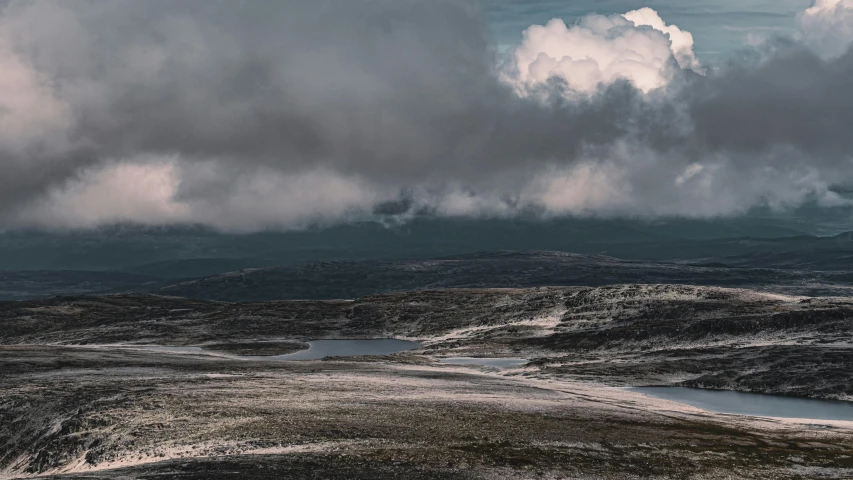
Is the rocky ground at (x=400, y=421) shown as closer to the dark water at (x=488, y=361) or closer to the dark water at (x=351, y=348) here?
the dark water at (x=488, y=361)

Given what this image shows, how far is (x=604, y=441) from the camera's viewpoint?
2208 inches

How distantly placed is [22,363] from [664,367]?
314 feet

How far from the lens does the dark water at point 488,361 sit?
446 feet

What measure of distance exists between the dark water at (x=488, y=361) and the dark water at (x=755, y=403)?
33.8 m

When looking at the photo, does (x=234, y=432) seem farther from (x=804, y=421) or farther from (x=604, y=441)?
(x=804, y=421)

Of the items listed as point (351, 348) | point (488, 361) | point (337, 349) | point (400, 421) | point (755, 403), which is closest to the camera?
point (400, 421)

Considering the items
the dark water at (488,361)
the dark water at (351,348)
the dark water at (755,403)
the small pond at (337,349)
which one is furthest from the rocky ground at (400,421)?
the dark water at (351,348)

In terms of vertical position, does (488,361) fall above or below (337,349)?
above

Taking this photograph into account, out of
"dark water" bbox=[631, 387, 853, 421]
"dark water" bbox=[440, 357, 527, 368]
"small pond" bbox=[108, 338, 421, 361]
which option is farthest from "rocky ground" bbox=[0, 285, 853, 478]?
"small pond" bbox=[108, 338, 421, 361]

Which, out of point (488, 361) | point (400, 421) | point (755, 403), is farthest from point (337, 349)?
point (400, 421)

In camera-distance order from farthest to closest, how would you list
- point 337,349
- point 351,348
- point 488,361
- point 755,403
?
point 351,348
point 337,349
point 488,361
point 755,403

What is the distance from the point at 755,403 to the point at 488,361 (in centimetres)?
5541

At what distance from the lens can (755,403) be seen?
95.5 meters

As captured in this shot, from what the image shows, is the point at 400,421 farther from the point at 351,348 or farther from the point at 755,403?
the point at 351,348
